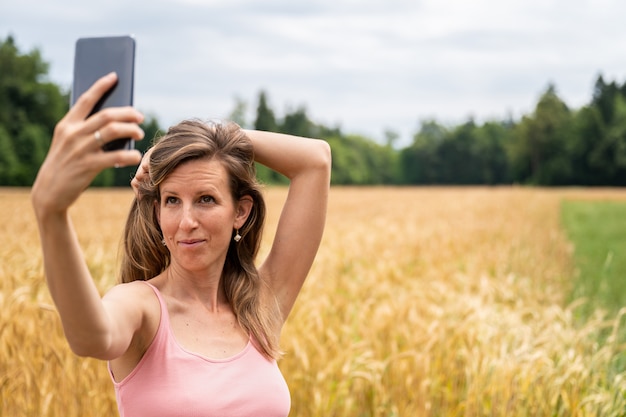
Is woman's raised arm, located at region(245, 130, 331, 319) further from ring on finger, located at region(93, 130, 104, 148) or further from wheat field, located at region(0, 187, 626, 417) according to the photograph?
wheat field, located at region(0, 187, 626, 417)

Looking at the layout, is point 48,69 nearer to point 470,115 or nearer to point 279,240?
point 279,240

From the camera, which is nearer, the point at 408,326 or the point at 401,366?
the point at 401,366

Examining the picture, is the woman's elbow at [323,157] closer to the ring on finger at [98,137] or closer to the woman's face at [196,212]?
the woman's face at [196,212]

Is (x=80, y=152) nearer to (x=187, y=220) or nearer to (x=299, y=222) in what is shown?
(x=187, y=220)

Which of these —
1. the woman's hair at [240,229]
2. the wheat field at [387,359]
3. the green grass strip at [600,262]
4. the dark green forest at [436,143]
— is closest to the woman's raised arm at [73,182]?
the woman's hair at [240,229]

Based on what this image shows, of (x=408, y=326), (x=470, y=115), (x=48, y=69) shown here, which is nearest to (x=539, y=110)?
(x=470, y=115)

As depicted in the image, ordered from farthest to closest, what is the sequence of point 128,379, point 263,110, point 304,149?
point 263,110 < point 304,149 < point 128,379

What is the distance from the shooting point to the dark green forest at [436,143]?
55166 millimetres

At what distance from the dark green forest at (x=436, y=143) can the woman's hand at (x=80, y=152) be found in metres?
50.4

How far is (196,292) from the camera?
6.64ft

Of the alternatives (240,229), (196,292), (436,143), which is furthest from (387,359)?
(436,143)

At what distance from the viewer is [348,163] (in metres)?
103

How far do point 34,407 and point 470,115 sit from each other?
124 meters

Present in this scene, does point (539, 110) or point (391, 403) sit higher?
point (539, 110)
